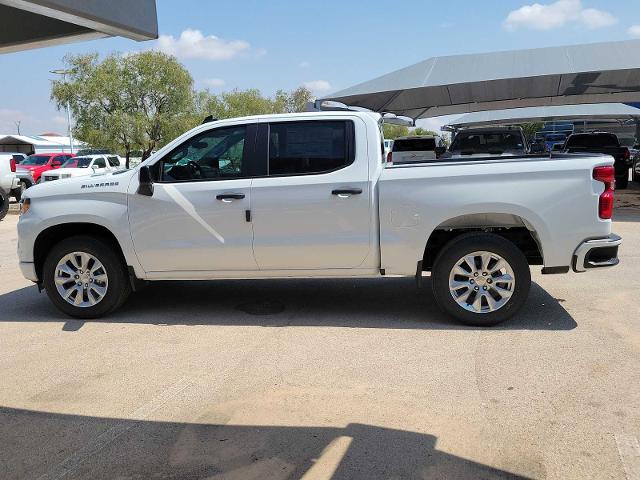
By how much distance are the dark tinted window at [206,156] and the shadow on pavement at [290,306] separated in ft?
4.68

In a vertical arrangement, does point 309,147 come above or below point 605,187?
above

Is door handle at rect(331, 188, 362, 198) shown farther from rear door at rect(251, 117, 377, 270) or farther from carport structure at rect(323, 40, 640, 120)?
carport structure at rect(323, 40, 640, 120)

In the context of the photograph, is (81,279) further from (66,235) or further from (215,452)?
(215,452)

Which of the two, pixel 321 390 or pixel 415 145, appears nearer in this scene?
pixel 321 390

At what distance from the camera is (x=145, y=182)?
573cm

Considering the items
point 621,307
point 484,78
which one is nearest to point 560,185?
point 621,307

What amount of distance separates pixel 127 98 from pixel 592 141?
84.3 feet

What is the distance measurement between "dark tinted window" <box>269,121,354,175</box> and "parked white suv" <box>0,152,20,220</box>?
13.2 meters

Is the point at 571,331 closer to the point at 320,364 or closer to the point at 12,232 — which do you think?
the point at 320,364

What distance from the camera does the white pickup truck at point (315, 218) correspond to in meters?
5.29

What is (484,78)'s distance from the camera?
16.1 meters

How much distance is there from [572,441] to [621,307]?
3116mm

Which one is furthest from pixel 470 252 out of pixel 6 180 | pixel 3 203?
pixel 6 180

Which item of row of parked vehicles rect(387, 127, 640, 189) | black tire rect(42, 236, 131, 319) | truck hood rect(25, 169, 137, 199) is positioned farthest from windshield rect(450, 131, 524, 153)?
black tire rect(42, 236, 131, 319)
